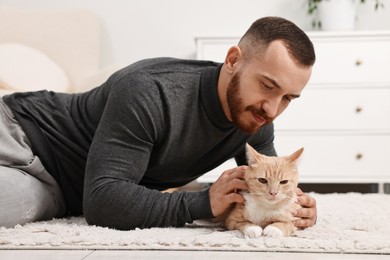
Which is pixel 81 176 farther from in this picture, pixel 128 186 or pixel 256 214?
pixel 256 214

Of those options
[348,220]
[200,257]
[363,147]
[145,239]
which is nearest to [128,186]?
[145,239]

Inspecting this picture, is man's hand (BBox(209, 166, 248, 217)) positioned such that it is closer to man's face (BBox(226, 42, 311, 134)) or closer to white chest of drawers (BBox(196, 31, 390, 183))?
man's face (BBox(226, 42, 311, 134))

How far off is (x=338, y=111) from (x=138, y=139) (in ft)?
6.12

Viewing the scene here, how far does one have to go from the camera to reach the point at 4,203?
1421 mm

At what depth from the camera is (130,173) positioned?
1.37 m

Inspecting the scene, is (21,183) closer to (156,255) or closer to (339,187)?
(156,255)

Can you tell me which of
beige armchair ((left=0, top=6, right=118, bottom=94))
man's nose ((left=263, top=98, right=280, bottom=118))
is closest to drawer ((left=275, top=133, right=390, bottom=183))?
beige armchair ((left=0, top=6, right=118, bottom=94))

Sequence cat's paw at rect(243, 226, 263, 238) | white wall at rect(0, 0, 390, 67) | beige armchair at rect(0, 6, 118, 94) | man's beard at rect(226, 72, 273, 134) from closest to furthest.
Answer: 1. cat's paw at rect(243, 226, 263, 238)
2. man's beard at rect(226, 72, 273, 134)
3. beige armchair at rect(0, 6, 118, 94)
4. white wall at rect(0, 0, 390, 67)

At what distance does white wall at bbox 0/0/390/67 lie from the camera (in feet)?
11.1

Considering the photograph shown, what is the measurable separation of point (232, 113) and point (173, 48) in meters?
2.07

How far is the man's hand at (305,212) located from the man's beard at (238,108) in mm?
212

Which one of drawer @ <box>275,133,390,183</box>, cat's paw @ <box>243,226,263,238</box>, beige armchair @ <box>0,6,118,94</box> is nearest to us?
cat's paw @ <box>243,226,263,238</box>

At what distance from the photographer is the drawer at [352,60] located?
2963 mm

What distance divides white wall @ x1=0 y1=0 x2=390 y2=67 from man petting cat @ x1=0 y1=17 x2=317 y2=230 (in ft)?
5.95
